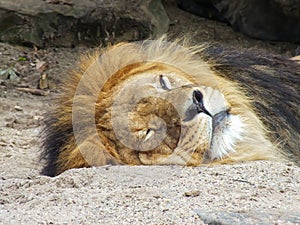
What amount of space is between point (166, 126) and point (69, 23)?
4.22m

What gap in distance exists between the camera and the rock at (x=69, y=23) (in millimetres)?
7398

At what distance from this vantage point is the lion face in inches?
134

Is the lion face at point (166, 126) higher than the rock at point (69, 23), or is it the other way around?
the lion face at point (166, 126)

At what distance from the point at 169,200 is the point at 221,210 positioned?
281mm

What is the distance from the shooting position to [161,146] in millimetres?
3449

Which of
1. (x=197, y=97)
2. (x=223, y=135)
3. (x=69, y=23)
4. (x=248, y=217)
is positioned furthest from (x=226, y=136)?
(x=69, y=23)

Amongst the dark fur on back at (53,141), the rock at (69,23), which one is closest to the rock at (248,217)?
the dark fur on back at (53,141)

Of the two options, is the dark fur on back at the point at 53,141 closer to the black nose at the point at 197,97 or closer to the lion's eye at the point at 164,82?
the lion's eye at the point at 164,82

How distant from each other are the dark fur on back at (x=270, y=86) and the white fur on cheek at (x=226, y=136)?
0.31 meters

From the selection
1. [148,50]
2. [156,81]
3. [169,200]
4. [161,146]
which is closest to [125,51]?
[148,50]

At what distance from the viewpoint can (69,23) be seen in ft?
24.4

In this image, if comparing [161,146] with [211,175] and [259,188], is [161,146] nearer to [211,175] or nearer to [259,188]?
[211,175]

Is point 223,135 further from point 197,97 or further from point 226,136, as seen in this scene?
point 197,97

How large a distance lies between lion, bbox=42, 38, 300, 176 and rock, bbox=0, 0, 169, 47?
314 cm
